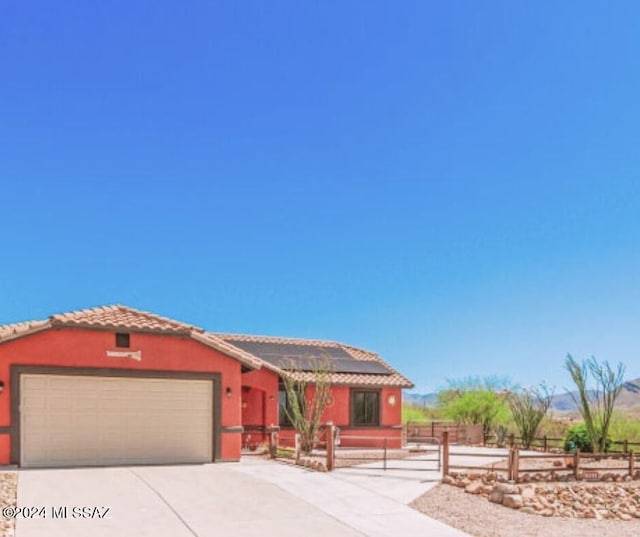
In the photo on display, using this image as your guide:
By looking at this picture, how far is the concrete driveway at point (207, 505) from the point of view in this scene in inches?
404

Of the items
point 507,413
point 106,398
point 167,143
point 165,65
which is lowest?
point 507,413

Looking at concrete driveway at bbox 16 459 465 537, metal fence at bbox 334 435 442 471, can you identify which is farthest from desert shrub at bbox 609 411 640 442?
concrete driveway at bbox 16 459 465 537

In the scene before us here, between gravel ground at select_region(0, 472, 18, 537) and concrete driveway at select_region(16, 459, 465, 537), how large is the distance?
0.40 ft

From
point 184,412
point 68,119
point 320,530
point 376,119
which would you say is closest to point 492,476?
point 320,530

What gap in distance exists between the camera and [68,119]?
20109 mm

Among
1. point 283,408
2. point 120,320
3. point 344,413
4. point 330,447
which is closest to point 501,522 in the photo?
point 330,447

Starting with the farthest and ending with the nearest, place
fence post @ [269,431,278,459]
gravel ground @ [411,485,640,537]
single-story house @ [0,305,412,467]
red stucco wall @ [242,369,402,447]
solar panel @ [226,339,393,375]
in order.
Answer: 1. solar panel @ [226,339,393,375]
2. red stucco wall @ [242,369,402,447]
3. fence post @ [269,431,278,459]
4. single-story house @ [0,305,412,467]
5. gravel ground @ [411,485,640,537]

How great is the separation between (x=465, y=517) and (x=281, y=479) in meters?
4.71

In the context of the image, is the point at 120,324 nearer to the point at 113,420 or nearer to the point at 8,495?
the point at 113,420

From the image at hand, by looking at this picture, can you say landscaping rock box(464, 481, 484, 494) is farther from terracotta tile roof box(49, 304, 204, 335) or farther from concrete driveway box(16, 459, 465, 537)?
terracotta tile roof box(49, 304, 204, 335)

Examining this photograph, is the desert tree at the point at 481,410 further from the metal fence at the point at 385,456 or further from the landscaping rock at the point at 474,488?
the landscaping rock at the point at 474,488

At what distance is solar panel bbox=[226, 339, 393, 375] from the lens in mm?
26344

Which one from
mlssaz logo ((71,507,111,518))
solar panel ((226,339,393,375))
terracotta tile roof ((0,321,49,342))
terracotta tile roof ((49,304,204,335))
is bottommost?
mlssaz logo ((71,507,111,518))

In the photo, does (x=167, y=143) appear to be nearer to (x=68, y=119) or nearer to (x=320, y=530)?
(x=68, y=119)
